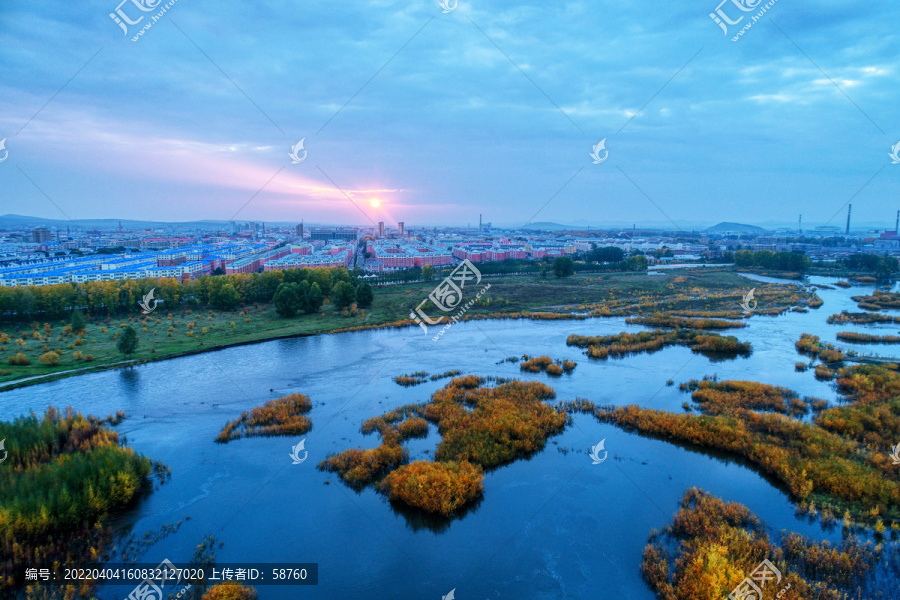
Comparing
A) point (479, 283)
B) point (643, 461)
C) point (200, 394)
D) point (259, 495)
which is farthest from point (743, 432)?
point (479, 283)

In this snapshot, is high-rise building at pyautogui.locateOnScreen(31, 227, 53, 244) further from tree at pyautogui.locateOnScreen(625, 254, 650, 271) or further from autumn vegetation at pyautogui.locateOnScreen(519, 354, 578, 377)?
autumn vegetation at pyautogui.locateOnScreen(519, 354, 578, 377)

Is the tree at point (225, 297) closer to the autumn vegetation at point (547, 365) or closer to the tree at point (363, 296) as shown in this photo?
the tree at point (363, 296)

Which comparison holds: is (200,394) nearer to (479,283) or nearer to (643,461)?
(643,461)

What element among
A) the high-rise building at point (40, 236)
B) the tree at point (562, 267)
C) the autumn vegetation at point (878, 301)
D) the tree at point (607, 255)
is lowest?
the autumn vegetation at point (878, 301)

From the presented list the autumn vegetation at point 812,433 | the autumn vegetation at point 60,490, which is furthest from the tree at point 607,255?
the autumn vegetation at point 60,490

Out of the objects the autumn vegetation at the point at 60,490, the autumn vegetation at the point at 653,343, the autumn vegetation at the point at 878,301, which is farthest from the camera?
the autumn vegetation at the point at 878,301

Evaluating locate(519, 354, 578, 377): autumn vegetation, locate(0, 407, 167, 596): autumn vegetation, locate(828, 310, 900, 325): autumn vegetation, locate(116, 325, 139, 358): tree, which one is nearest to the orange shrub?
locate(0, 407, 167, 596): autumn vegetation
